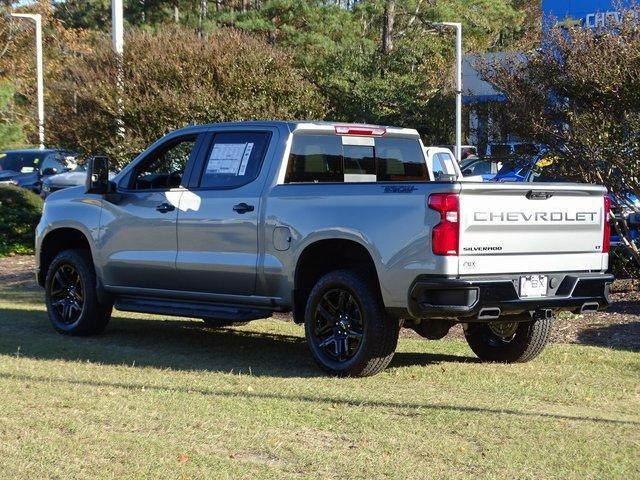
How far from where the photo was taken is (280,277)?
9.38 meters

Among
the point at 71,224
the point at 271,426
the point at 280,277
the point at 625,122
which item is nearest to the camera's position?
the point at 271,426

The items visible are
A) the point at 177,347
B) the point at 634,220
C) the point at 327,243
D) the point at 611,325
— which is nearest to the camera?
the point at 327,243

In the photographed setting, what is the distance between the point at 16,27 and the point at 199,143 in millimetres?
36057

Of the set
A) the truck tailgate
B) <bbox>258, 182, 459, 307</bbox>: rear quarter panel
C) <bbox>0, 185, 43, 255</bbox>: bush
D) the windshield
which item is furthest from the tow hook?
the windshield

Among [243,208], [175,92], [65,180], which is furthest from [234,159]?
[65,180]

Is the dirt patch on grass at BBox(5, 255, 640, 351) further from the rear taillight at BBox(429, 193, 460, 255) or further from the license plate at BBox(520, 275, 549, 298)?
the rear taillight at BBox(429, 193, 460, 255)

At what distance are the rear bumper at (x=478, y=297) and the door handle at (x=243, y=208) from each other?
71.7 inches

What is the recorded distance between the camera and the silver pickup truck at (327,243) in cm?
834

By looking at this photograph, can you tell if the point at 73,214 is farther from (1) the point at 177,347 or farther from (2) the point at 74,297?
(1) the point at 177,347

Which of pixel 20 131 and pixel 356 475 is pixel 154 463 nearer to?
pixel 356 475

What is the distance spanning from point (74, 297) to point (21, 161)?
21.7 meters

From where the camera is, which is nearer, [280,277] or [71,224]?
[280,277]

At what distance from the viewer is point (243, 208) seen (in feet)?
31.5

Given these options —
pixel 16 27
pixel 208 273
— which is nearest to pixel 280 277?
pixel 208 273
